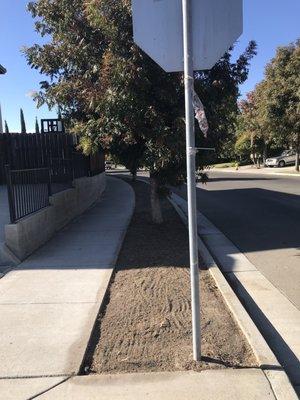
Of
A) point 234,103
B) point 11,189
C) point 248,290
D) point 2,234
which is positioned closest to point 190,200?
point 248,290

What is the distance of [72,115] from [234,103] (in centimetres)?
329

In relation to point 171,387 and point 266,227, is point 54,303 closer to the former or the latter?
point 171,387

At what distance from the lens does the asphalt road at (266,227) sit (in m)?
7.53

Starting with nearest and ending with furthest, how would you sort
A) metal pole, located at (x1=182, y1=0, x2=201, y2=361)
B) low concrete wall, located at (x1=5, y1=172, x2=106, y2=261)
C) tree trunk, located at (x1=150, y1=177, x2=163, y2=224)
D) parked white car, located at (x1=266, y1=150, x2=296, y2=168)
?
metal pole, located at (x1=182, y1=0, x2=201, y2=361) → low concrete wall, located at (x1=5, y1=172, x2=106, y2=261) → tree trunk, located at (x1=150, y1=177, x2=163, y2=224) → parked white car, located at (x1=266, y1=150, x2=296, y2=168)

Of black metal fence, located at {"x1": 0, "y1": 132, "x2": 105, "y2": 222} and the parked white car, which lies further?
the parked white car

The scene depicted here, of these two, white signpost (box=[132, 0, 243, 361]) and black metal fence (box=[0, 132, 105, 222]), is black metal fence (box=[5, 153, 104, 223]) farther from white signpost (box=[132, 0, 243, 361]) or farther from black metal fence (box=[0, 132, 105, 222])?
white signpost (box=[132, 0, 243, 361])

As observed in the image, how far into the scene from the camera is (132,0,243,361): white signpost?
399 cm

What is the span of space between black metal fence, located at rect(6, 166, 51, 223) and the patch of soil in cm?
185

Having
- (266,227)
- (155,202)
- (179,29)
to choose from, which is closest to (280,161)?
(266,227)

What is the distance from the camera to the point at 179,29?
13.5 ft

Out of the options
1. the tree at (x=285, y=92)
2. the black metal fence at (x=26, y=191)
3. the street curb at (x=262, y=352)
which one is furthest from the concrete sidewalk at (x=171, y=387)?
the tree at (x=285, y=92)

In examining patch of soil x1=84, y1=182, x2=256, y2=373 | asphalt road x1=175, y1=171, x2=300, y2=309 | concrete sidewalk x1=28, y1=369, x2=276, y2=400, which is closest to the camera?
concrete sidewalk x1=28, y1=369, x2=276, y2=400

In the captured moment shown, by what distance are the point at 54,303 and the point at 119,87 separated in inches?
161

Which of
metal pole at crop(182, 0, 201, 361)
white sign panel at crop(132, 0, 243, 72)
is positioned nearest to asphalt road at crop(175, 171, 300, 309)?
metal pole at crop(182, 0, 201, 361)
